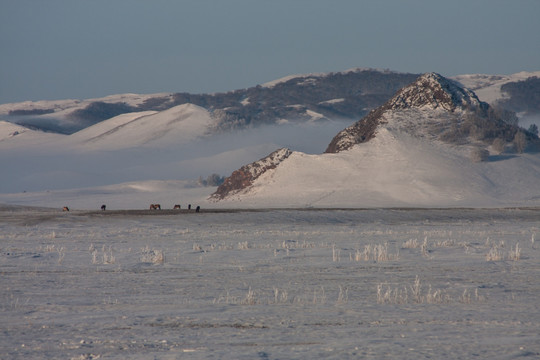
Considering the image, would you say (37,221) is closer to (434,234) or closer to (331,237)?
(331,237)

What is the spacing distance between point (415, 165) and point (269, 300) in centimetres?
8691

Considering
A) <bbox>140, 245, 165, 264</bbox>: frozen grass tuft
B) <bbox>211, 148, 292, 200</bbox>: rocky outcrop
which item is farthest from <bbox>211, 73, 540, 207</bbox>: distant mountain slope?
<bbox>140, 245, 165, 264</bbox>: frozen grass tuft

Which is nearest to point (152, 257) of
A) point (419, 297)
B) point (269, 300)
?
point (269, 300)

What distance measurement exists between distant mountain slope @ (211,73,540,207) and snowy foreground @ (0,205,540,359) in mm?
57930

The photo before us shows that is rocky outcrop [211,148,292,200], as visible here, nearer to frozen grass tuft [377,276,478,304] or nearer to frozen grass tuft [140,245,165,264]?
Answer: frozen grass tuft [140,245,165,264]

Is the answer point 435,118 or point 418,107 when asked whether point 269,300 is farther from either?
point 418,107

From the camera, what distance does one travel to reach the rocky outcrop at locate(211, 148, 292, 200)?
108 meters

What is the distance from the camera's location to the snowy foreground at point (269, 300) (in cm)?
1173

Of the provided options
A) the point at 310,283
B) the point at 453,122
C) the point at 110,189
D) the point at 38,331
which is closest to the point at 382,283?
the point at 310,283

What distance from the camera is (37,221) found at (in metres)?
49.8

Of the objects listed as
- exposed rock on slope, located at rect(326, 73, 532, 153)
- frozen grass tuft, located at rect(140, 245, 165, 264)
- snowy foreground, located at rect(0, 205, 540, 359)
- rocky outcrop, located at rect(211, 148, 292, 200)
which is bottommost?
snowy foreground, located at rect(0, 205, 540, 359)

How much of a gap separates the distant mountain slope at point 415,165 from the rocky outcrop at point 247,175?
0.37m

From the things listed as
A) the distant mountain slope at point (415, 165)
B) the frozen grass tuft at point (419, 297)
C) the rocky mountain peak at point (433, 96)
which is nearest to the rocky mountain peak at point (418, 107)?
the rocky mountain peak at point (433, 96)

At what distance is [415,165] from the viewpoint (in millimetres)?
100750
